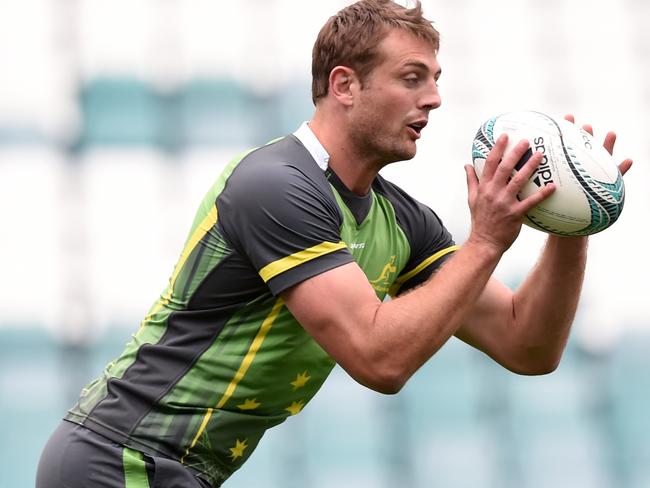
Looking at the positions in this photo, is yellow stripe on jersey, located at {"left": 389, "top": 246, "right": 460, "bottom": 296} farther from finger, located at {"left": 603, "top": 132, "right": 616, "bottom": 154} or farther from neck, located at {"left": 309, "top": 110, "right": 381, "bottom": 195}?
finger, located at {"left": 603, "top": 132, "right": 616, "bottom": 154}

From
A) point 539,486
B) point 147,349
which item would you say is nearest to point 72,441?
point 147,349

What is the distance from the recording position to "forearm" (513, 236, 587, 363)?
12.3 ft

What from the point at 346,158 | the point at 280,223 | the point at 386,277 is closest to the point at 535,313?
the point at 386,277

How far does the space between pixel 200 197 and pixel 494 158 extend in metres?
6.64

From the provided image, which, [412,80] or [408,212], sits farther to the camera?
[408,212]

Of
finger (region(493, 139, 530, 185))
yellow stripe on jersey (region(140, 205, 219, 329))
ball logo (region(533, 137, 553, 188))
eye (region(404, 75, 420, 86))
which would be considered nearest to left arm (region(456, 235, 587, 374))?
ball logo (region(533, 137, 553, 188))

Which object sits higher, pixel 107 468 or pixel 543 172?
pixel 543 172

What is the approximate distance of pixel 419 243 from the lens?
396cm

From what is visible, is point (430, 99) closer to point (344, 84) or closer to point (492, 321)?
point (344, 84)

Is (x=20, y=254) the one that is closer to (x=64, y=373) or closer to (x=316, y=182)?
(x=64, y=373)

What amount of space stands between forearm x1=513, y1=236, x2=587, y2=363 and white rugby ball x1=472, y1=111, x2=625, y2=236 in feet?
1.06

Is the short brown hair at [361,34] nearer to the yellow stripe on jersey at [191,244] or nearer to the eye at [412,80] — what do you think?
the eye at [412,80]

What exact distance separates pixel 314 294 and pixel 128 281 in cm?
626

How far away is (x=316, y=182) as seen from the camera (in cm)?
344
